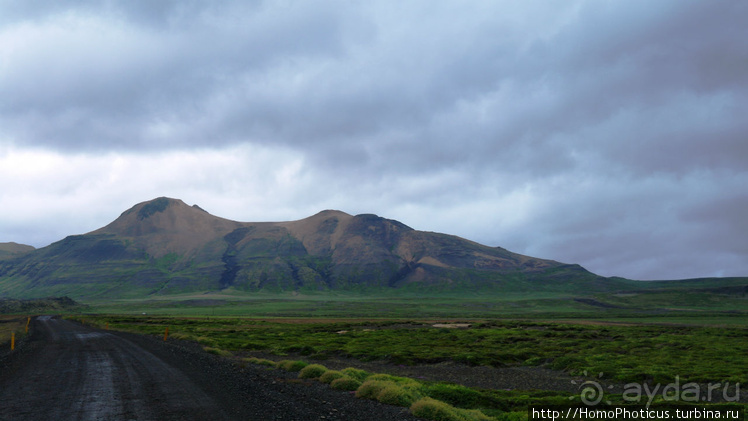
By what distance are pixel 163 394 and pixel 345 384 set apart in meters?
8.39

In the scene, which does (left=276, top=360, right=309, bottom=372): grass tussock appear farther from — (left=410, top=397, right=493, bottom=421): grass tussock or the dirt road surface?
(left=410, top=397, right=493, bottom=421): grass tussock

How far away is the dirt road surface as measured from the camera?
1608 centimetres

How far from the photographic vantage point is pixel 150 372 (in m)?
25.2

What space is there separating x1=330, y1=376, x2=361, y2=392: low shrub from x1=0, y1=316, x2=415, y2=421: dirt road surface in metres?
0.53

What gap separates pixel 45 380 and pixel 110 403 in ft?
28.4

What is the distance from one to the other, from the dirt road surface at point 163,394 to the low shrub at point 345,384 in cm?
53

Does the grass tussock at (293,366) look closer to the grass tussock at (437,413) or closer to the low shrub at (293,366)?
the low shrub at (293,366)

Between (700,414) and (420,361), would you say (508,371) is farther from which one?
(700,414)

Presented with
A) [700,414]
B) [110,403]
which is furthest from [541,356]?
[110,403]

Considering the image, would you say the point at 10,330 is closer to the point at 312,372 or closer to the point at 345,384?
the point at 312,372

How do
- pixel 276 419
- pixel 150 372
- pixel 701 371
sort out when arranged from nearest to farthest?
pixel 276 419 < pixel 150 372 < pixel 701 371

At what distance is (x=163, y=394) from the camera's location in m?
19.2

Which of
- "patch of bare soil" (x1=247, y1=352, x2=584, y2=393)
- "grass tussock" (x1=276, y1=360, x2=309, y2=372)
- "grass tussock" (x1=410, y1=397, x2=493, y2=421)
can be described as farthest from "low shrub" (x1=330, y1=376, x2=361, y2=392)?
"patch of bare soil" (x1=247, y1=352, x2=584, y2=393)

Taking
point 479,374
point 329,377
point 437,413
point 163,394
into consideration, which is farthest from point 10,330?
point 437,413
